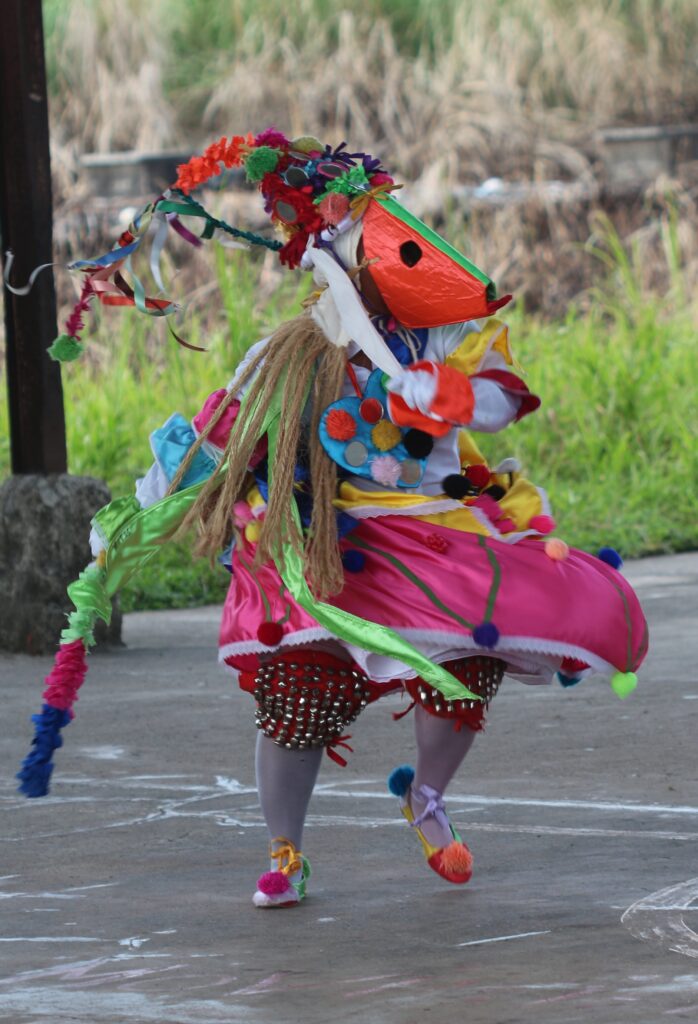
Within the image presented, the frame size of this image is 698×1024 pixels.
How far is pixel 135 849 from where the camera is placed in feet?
15.0

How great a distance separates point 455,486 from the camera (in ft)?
13.5

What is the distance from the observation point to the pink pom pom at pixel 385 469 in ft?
13.3

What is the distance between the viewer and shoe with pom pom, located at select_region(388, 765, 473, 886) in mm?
4098

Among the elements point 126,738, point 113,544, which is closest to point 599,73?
point 126,738

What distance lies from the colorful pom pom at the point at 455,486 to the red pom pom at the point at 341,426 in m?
0.25

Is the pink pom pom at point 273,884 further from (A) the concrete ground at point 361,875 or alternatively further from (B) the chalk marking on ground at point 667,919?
(B) the chalk marking on ground at point 667,919

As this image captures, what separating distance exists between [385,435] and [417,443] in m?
0.07

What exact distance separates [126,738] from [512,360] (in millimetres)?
2249

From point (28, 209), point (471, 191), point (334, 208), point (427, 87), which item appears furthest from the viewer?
point (427, 87)

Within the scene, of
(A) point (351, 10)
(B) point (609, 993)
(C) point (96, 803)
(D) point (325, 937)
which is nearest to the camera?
(B) point (609, 993)

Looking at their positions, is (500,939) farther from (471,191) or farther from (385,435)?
(471,191)

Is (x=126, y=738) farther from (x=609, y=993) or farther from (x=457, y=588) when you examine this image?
(x=609, y=993)

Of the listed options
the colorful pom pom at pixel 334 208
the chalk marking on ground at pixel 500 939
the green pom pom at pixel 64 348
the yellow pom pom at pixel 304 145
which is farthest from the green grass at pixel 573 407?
the chalk marking on ground at pixel 500 939

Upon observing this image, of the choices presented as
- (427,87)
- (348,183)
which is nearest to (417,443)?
(348,183)
